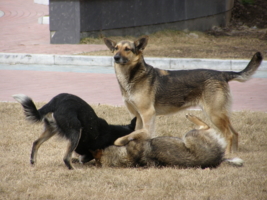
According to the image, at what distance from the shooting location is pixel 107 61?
38.5 ft

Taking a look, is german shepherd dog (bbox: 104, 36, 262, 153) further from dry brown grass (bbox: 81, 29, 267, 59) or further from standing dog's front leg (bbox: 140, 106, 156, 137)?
dry brown grass (bbox: 81, 29, 267, 59)

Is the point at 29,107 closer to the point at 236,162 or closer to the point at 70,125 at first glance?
the point at 70,125

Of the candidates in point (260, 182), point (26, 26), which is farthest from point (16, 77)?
point (26, 26)

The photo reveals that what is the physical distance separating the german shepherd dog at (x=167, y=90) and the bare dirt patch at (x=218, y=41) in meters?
6.70

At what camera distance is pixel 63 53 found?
12.7m

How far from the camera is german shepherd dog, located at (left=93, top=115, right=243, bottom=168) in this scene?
482cm

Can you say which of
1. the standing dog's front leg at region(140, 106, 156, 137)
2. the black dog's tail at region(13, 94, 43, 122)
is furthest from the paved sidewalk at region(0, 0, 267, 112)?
the black dog's tail at region(13, 94, 43, 122)

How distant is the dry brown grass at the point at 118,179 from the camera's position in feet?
12.9

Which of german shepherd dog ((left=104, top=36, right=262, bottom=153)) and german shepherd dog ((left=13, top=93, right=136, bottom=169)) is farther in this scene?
german shepherd dog ((left=104, top=36, right=262, bottom=153))

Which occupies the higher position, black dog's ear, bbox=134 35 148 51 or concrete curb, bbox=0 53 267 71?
black dog's ear, bbox=134 35 148 51

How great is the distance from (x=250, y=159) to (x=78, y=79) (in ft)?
19.7

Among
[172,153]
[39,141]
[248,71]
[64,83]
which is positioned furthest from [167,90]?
[64,83]

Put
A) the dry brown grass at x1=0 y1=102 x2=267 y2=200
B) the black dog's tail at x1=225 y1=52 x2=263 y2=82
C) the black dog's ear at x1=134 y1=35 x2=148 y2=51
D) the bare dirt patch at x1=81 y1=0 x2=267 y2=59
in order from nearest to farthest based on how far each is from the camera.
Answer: the dry brown grass at x1=0 y1=102 x2=267 y2=200, the black dog's ear at x1=134 y1=35 x2=148 y2=51, the black dog's tail at x1=225 y1=52 x2=263 y2=82, the bare dirt patch at x1=81 y1=0 x2=267 y2=59

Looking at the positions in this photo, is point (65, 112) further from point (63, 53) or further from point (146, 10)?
point (146, 10)
